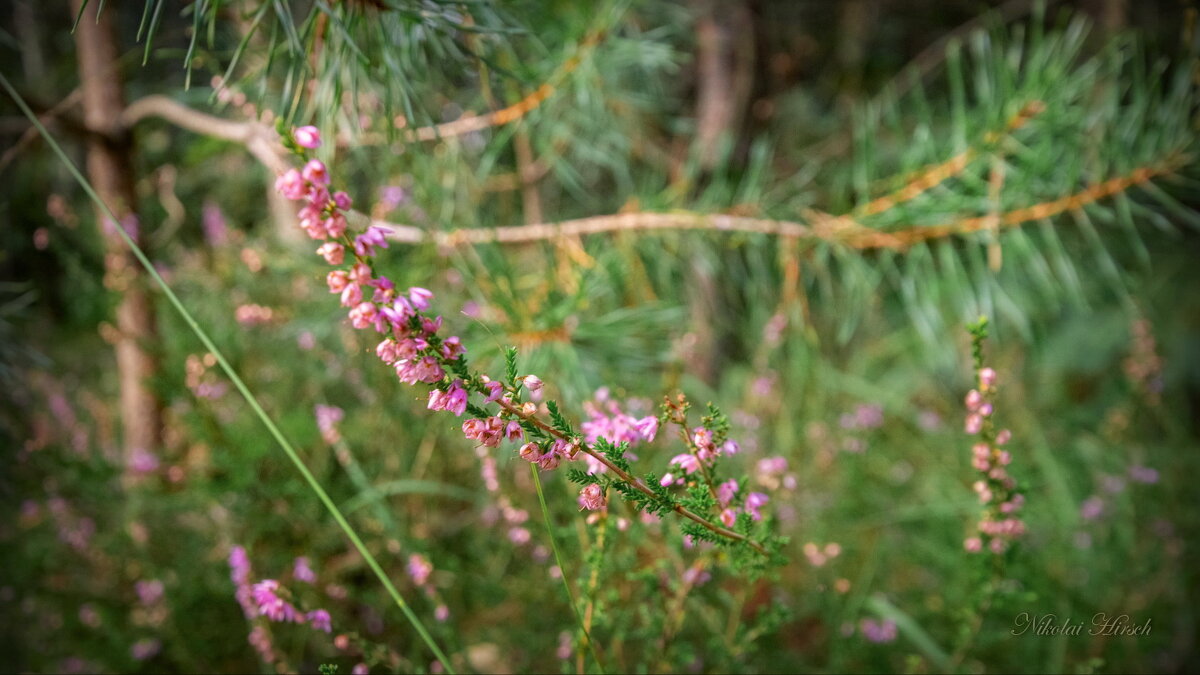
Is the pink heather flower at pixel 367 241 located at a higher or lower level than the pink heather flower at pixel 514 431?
higher

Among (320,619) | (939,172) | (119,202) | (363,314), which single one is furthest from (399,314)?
(119,202)

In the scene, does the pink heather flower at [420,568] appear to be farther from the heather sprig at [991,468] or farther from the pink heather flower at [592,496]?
the heather sprig at [991,468]

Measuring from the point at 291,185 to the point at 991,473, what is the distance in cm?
58

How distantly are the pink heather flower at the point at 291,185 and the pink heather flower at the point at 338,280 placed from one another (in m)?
0.04

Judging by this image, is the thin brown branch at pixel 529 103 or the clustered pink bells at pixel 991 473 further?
the thin brown branch at pixel 529 103

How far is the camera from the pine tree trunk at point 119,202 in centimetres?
111

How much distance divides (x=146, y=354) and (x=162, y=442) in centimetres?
17

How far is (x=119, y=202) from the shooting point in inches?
44.1

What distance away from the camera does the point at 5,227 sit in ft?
5.89

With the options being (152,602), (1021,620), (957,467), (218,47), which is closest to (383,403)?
(152,602)

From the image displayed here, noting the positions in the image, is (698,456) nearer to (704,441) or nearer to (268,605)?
(704,441)

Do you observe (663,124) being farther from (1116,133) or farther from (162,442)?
(162,442)

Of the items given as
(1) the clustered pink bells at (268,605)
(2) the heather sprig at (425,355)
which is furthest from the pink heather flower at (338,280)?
(1) the clustered pink bells at (268,605)

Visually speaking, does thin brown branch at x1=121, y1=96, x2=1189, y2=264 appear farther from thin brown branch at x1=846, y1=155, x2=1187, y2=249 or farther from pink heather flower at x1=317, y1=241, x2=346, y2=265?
pink heather flower at x1=317, y1=241, x2=346, y2=265
